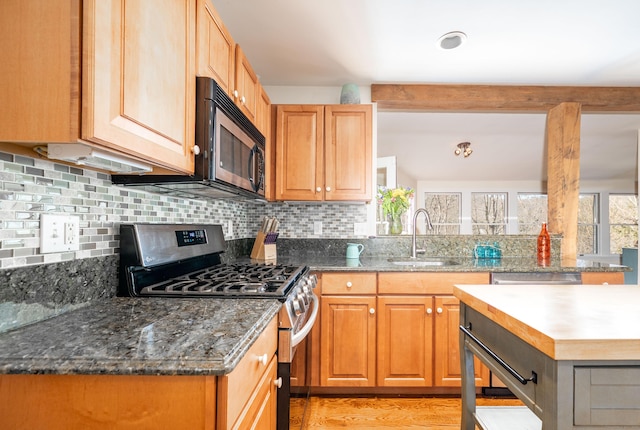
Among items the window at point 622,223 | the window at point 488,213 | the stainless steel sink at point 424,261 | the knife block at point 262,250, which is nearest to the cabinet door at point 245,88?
the knife block at point 262,250

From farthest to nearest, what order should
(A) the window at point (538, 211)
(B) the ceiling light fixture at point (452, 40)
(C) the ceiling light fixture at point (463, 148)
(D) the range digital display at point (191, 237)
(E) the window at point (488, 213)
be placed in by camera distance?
(E) the window at point (488, 213) → (A) the window at point (538, 211) → (C) the ceiling light fixture at point (463, 148) → (B) the ceiling light fixture at point (452, 40) → (D) the range digital display at point (191, 237)

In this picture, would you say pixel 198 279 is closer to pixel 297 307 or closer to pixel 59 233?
pixel 297 307

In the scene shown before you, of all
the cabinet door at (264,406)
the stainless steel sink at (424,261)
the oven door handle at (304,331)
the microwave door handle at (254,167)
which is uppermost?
the microwave door handle at (254,167)

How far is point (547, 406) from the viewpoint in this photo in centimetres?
82

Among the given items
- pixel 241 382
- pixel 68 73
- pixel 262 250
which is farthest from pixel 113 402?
pixel 262 250

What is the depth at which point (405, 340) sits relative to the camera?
7.29ft

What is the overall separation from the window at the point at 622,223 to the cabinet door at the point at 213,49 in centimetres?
640

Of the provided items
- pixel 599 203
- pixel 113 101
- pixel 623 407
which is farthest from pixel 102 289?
pixel 599 203

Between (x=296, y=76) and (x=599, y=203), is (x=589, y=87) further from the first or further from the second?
(x=599, y=203)

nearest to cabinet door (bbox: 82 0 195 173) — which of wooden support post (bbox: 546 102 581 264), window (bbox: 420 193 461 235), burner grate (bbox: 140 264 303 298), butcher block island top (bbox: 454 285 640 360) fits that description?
burner grate (bbox: 140 264 303 298)

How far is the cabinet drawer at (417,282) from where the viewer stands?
87.4 inches

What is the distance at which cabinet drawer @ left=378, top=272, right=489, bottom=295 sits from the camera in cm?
222

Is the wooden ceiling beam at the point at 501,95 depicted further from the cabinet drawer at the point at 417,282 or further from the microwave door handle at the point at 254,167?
the cabinet drawer at the point at 417,282

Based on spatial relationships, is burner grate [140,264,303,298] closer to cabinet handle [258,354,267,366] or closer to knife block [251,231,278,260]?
cabinet handle [258,354,267,366]
